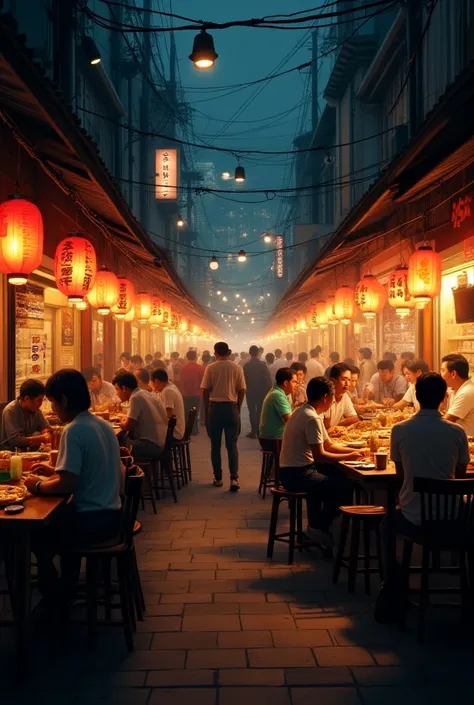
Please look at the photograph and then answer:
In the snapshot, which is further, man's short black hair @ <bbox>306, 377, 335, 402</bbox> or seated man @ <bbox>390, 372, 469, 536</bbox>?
man's short black hair @ <bbox>306, 377, 335, 402</bbox>

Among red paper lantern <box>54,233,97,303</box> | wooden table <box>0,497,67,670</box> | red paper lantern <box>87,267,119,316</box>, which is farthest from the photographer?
red paper lantern <box>87,267,119,316</box>

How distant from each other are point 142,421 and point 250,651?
18.8 ft

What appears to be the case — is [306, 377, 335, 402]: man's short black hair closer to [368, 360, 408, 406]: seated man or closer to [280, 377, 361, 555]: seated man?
[280, 377, 361, 555]: seated man

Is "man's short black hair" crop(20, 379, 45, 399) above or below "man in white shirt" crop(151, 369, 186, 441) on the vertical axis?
above

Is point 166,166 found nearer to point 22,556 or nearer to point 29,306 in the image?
point 29,306

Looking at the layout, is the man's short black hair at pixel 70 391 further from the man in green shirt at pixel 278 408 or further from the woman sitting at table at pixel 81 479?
the man in green shirt at pixel 278 408

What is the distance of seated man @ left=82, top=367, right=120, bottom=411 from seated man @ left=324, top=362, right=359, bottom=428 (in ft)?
16.6

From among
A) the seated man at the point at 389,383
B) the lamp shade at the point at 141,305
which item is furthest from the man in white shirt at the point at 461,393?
the lamp shade at the point at 141,305

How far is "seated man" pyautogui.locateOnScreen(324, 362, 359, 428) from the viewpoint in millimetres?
10023

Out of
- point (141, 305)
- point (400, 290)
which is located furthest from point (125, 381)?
point (141, 305)

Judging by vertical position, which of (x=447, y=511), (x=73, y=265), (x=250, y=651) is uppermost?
(x=73, y=265)

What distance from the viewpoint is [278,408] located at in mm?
10234

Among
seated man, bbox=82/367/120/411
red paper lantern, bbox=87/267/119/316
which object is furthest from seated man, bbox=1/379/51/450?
seated man, bbox=82/367/120/411

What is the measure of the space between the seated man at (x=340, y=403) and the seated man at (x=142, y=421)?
8.16ft
